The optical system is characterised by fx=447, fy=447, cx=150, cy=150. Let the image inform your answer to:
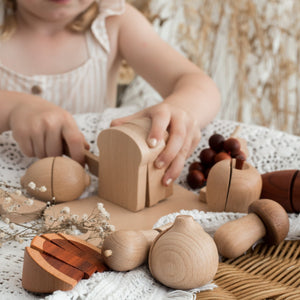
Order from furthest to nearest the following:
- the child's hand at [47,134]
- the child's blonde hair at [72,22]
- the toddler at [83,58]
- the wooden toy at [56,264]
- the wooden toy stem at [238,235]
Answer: the child's blonde hair at [72,22], the toddler at [83,58], the child's hand at [47,134], the wooden toy stem at [238,235], the wooden toy at [56,264]

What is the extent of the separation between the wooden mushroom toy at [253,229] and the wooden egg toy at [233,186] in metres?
0.04

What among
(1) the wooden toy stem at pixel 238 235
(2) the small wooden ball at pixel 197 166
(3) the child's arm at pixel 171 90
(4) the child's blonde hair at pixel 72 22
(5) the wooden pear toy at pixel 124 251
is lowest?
(2) the small wooden ball at pixel 197 166

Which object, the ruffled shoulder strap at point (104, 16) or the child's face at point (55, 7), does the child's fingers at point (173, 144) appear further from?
the ruffled shoulder strap at point (104, 16)

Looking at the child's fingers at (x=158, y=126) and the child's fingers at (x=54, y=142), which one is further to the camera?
the child's fingers at (x=54, y=142)

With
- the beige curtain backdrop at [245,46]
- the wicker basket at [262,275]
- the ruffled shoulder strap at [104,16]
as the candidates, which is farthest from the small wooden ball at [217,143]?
the beige curtain backdrop at [245,46]

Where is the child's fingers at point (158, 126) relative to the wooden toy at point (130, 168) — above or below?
above

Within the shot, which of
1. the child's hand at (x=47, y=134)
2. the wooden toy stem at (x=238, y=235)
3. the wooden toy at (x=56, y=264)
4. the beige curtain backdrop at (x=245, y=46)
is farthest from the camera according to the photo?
the beige curtain backdrop at (x=245, y=46)

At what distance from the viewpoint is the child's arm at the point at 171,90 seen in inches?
25.8

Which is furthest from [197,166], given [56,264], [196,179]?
[56,264]

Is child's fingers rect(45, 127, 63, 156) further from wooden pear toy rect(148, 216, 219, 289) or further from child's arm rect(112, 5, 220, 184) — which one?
wooden pear toy rect(148, 216, 219, 289)

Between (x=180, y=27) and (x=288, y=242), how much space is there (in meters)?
1.32

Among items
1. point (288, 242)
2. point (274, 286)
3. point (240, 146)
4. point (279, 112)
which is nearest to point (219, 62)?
point (279, 112)

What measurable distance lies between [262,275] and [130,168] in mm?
231

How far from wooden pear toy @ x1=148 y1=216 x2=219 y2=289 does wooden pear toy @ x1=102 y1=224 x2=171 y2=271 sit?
0.06 ft
